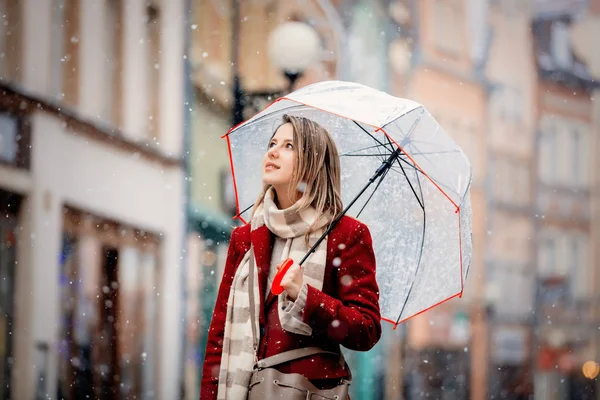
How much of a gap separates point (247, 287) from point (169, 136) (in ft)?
15.4

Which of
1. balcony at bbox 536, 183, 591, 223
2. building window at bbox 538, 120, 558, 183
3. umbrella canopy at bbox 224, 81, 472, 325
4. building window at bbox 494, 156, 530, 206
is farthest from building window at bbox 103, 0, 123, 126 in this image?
balcony at bbox 536, 183, 591, 223

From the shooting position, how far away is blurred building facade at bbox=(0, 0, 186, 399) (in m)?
6.70

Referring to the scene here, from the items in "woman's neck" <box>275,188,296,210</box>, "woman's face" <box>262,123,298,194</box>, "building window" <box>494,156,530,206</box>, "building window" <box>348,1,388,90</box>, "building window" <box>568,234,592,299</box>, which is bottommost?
"woman's neck" <box>275,188,296,210</box>

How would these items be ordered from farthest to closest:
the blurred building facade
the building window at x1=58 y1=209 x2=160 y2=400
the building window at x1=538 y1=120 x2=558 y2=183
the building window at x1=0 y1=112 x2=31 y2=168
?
the building window at x1=538 y1=120 x2=558 y2=183 < the building window at x1=58 y1=209 x2=160 y2=400 < the blurred building facade < the building window at x1=0 y1=112 x2=31 y2=168

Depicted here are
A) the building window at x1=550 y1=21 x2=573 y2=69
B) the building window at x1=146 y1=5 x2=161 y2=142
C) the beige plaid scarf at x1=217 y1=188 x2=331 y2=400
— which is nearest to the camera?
the beige plaid scarf at x1=217 y1=188 x2=331 y2=400

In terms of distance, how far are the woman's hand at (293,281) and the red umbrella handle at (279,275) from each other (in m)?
0.01

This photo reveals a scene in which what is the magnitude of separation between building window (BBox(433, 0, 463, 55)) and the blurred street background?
0.03m

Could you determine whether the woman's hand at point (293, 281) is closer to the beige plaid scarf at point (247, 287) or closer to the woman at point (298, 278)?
the woman at point (298, 278)

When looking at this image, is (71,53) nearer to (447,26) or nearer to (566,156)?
(447,26)

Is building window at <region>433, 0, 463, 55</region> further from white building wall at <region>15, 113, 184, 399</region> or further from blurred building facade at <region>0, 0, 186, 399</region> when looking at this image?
white building wall at <region>15, 113, 184, 399</region>

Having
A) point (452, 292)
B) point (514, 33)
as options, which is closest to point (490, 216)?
point (514, 33)

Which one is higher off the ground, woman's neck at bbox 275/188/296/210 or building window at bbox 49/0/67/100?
building window at bbox 49/0/67/100

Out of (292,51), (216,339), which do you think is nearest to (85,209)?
(292,51)

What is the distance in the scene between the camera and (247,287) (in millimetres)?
3018
